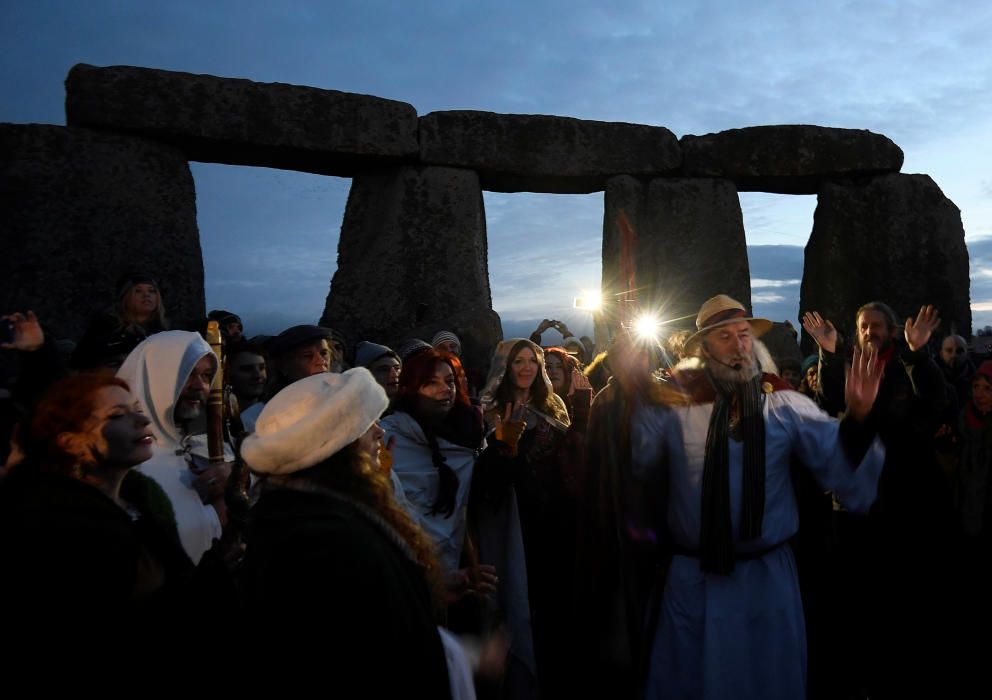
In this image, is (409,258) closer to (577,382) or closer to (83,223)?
(83,223)

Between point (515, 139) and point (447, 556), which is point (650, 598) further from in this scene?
point (515, 139)

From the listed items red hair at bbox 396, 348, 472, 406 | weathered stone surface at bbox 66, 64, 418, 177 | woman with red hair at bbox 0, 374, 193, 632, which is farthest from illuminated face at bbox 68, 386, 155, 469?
weathered stone surface at bbox 66, 64, 418, 177

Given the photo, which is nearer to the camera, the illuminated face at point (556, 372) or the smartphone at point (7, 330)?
the smartphone at point (7, 330)

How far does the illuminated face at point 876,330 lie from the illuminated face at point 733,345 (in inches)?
54.8

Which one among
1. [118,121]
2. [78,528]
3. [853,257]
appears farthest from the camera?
[853,257]

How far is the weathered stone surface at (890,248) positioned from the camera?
25.8 feet

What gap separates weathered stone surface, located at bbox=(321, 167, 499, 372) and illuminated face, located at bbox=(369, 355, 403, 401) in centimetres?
275

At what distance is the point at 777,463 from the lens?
2.60m

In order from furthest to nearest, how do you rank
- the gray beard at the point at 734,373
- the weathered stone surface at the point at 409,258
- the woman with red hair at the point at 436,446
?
the weathered stone surface at the point at 409,258, the woman with red hair at the point at 436,446, the gray beard at the point at 734,373

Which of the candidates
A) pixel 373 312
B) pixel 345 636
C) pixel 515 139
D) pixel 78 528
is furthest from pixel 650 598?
pixel 515 139

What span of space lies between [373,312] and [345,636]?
5665 millimetres

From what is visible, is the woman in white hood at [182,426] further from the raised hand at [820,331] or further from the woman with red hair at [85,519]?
the raised hand at [820,331]

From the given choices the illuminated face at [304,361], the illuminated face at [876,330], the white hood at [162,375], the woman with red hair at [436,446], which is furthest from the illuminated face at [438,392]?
the illuminated face at [876,330]

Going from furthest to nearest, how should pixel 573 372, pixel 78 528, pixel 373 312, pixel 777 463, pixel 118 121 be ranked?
pixel 373 312 → pixel 118 121 → pixel 573 372 → pixel 777 463 → pixel 78 528
